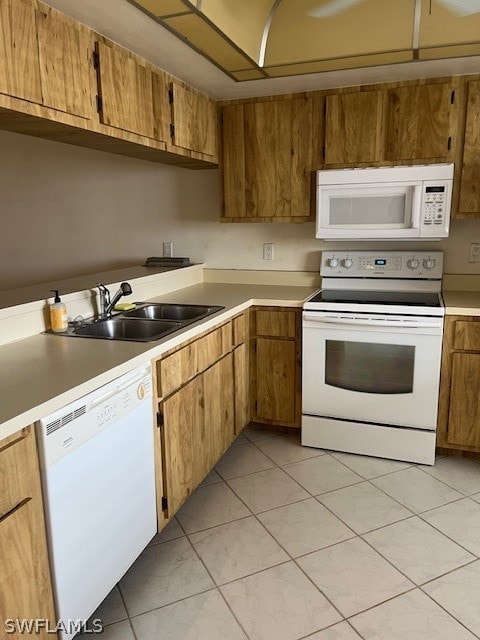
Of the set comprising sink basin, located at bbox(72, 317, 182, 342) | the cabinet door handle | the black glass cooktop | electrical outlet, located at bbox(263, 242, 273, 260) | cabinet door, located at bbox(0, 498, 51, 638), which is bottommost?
cabinet door, located at bbox(0, 498, 51, 638)

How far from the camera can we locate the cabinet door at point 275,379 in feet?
9.40

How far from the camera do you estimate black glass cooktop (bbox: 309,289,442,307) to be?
2687mm

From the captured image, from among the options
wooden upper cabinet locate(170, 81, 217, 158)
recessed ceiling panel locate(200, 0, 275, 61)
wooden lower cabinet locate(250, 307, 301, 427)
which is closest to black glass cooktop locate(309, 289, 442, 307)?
wooden lower cabinet locate(250, 307, 301, 427)

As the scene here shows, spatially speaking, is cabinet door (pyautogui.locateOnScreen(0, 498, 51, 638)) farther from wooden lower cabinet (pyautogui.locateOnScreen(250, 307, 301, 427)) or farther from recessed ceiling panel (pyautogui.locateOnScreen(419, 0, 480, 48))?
recessed ceiling panel (pyautogui.locateOnScreen(419, 0, 480, 48))

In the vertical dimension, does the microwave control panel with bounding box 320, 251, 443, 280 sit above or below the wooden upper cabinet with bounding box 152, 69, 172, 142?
below

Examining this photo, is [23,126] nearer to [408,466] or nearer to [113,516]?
[113,516]

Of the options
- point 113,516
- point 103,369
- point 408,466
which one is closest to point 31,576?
point 113,516

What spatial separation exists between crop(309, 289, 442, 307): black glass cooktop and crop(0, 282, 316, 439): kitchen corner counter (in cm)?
75

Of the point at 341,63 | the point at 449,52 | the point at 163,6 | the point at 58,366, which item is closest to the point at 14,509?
the point at 58,366

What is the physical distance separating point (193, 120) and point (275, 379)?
1582 mm

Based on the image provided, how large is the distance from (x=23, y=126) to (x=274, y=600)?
203cm

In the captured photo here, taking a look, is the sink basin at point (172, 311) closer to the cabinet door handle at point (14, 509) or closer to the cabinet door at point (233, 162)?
the cabinet door at point (233, 162)

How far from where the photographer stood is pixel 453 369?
8.43ft

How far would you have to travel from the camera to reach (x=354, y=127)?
2.76 meters
